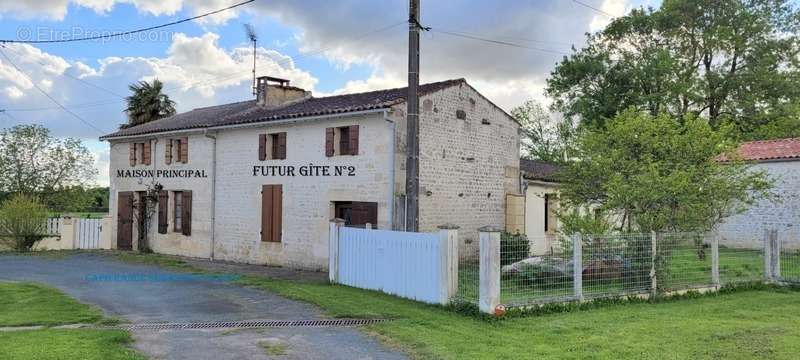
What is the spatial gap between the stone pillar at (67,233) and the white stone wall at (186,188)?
165 cm

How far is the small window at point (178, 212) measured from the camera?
817 inches

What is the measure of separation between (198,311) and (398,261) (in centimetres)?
338

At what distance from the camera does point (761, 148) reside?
69.3ft

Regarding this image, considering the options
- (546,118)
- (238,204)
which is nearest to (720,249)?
(238,204)

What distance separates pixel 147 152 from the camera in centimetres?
2214

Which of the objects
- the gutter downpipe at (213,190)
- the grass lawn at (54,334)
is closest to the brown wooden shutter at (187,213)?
the gutter downpipe at (213,190)

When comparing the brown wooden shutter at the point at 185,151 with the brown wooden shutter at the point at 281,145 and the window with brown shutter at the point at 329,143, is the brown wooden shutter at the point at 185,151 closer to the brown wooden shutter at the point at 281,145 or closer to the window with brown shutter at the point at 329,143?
the brown wooden shutter at the point at 281,145

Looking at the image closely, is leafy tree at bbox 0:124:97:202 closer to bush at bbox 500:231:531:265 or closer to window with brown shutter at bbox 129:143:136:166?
window with brown shutter at bbox 129:143:136:166

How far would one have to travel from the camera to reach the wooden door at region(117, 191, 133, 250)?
73.9ft

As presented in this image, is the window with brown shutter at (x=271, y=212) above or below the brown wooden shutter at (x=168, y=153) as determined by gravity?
below

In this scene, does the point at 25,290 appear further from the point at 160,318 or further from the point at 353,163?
the point at 353,163

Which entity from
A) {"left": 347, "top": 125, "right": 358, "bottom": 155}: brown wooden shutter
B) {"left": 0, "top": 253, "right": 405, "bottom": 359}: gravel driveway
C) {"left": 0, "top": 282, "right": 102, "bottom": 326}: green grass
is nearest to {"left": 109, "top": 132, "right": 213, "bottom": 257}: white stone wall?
{"left": 0, "top": 253, "right": 405, "bottom": 359}: gravel driveway

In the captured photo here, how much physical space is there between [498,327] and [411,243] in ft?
8.30

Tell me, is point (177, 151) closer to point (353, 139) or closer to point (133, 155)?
point (133, 155)
